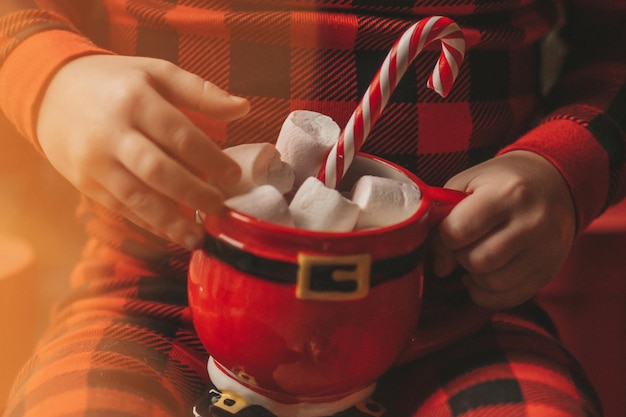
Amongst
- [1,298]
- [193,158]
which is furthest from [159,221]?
[1,298]

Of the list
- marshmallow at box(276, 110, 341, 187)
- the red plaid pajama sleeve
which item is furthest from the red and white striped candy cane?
the red plaid pajama sleeve

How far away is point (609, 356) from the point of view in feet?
2.43

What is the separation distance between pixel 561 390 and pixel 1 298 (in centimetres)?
62

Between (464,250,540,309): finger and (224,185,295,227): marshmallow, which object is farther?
(464,250,540,309): finger

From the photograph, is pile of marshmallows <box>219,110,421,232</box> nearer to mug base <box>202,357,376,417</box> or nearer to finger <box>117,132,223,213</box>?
finger <box>117,132,223,213</box>

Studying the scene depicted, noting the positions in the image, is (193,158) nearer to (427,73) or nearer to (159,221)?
(159,221)

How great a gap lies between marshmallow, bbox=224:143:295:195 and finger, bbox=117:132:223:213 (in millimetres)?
20

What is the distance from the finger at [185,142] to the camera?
417mm

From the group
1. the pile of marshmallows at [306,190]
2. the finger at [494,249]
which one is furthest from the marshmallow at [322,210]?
the finger at [494,249]

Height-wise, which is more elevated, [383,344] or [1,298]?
[383,344]

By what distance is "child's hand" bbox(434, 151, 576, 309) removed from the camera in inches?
18.6

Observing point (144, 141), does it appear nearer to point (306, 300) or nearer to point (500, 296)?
point (306, 300)

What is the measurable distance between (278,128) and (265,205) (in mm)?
187

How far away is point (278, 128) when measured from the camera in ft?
1.89
